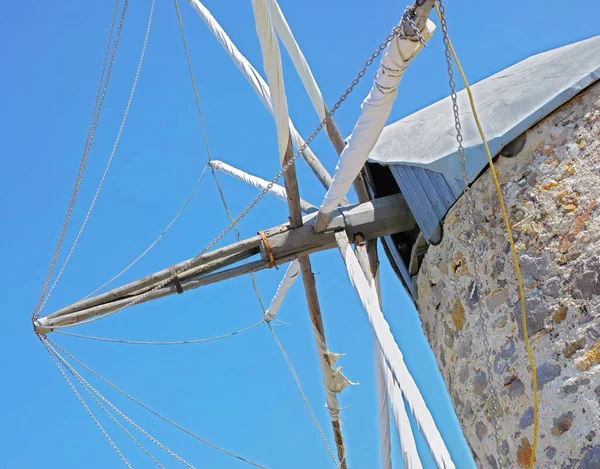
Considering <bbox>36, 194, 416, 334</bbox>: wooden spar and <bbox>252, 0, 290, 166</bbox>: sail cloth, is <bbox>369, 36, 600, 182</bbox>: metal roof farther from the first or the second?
<bbox>252, 0, 290, 166</bbox>: sail cloth

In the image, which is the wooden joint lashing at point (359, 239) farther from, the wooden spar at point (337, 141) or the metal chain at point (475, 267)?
the metal chain at point (475, 267)

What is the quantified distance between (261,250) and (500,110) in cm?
150

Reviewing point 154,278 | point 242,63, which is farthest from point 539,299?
point 242,63

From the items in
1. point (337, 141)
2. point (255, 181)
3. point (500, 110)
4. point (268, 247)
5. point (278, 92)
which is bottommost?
point (500, 110)

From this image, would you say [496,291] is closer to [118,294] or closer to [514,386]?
[514,386]

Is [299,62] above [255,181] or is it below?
below

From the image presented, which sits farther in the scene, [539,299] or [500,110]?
[500,110]

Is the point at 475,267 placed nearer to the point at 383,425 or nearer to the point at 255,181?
the point at 383,425

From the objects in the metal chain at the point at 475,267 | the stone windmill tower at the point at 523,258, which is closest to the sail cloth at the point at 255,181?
the stone windmill tower at the point at 523,258

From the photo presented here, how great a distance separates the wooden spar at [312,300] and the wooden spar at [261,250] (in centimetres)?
10

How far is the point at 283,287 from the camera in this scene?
19.6 ft

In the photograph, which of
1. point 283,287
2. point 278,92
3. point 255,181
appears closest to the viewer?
point 278,92

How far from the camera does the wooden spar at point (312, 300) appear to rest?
13.6ft

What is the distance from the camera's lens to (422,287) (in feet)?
13.9
